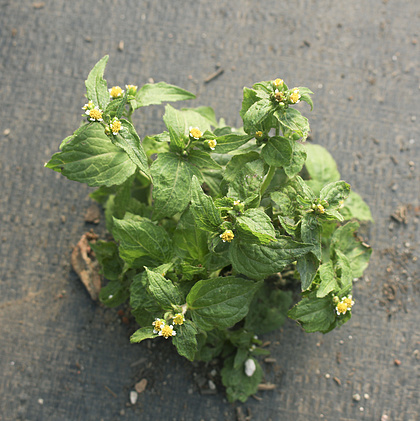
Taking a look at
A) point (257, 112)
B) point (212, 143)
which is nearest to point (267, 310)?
point (212, 143)

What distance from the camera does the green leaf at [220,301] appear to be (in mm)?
1515

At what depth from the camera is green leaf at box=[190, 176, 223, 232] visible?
1395mm

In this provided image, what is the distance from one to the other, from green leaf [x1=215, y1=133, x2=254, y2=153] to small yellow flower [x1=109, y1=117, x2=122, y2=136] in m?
0.35

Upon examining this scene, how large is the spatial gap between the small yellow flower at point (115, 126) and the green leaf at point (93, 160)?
0.39 feet

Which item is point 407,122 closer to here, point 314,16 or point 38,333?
point 314,16

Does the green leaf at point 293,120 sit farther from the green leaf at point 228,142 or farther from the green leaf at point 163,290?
the green leaf at point 163,290

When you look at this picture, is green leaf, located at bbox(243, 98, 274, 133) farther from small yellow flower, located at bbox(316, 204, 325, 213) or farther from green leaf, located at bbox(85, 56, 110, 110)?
green leaf, located at bbox(85, 56, 110, 110)

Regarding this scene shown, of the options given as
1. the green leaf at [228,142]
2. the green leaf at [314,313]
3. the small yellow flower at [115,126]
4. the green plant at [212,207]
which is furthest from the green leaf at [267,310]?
the small yellow flower at [115,126]

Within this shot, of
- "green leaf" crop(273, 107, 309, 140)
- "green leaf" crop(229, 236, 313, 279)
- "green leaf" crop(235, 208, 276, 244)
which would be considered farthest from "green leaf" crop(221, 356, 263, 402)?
"green leaf" crop(273, 107, 309, 140)

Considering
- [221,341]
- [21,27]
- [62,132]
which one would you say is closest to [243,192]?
[221,341]

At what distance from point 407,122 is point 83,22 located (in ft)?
6.30

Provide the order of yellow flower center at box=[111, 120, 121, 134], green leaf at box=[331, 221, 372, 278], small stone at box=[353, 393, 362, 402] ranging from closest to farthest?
yellow flower center at box=[111, 120, 121, 134]
green leaf at box=[331, 221, 372, 278]
small stone at box=[353, 393, 362, 402]

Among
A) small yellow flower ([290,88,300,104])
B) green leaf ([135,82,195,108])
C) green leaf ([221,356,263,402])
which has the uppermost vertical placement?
small yellow flower ([290,88,300,104])

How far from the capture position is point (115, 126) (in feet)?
4.79
